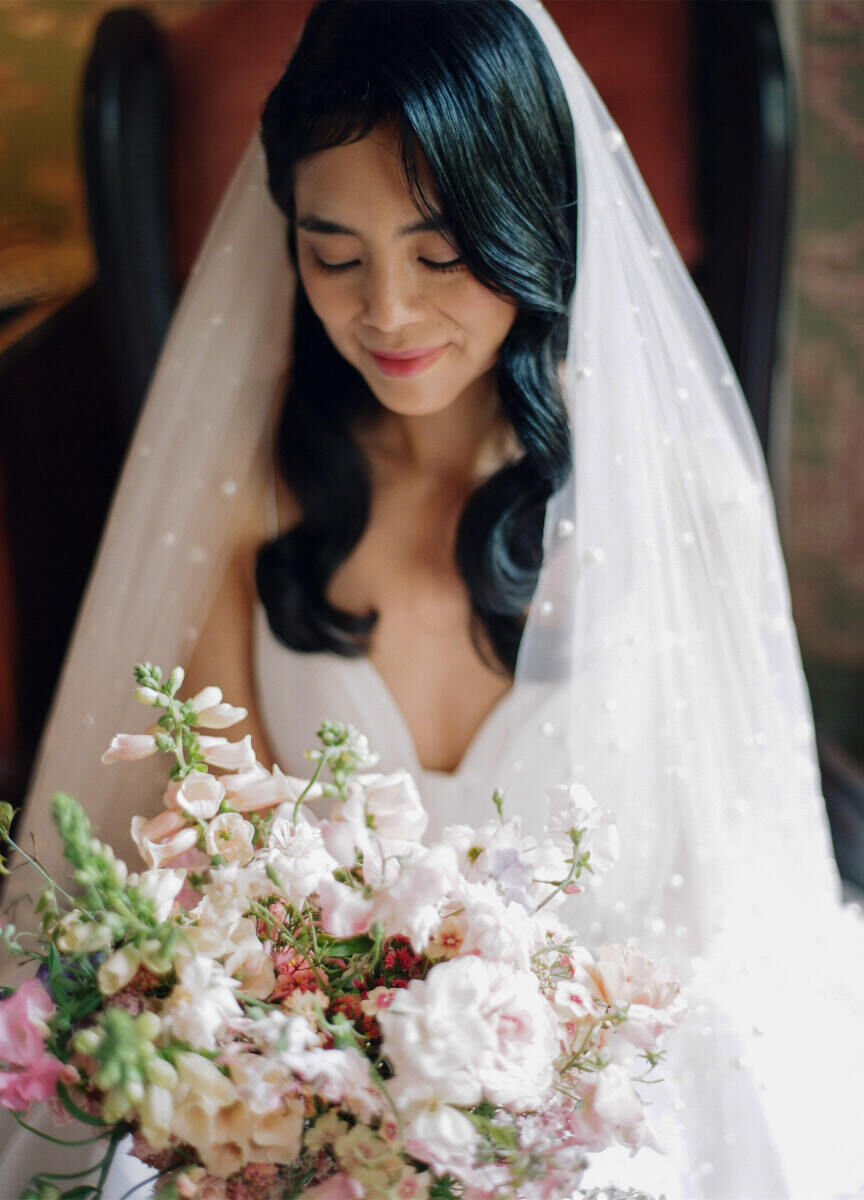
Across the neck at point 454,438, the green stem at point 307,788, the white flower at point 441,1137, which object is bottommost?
the white flower at point 441,1137

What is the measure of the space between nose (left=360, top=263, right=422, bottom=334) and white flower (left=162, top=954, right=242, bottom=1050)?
611 mm

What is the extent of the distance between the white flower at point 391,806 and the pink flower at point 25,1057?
0.20 metres

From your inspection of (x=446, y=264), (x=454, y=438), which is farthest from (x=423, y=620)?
(x=446, y=264)

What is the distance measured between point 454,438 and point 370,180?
400mm

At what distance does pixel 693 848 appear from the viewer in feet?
3.41

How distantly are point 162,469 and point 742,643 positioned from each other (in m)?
0.65

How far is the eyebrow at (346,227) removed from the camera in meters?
0.91

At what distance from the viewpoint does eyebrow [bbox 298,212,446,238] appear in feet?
2.99

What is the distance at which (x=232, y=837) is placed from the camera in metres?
0.60

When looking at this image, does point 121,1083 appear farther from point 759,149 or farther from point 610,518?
point 759,149

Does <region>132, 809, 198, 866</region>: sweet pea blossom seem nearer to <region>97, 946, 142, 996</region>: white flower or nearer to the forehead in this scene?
<region>97, 946, 142, 996</region>: white flower

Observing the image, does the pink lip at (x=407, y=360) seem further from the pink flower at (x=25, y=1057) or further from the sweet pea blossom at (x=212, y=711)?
the pink flower at (x=25, y=1057)

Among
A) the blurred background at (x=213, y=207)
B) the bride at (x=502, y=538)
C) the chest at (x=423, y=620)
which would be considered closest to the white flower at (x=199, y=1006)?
the bride at (x=502, y=538)

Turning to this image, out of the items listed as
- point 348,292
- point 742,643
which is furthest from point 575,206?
point 742,643
